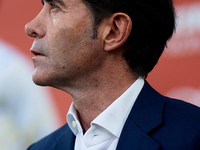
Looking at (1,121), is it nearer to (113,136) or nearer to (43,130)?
(43,130)

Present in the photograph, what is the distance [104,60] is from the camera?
4.93ft

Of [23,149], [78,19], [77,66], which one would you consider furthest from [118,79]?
[23,149]

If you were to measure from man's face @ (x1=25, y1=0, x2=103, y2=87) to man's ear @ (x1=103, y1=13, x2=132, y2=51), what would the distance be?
4 cm

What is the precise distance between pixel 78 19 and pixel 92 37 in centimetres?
10

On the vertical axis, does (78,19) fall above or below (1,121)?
above

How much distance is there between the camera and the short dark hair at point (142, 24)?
1.49 metres

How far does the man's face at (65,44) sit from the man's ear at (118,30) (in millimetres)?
44

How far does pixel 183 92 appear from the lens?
6.40 feet

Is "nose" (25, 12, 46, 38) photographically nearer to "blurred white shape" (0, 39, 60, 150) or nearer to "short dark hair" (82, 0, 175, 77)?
"short dark hair" (82, 0, 175, 77)

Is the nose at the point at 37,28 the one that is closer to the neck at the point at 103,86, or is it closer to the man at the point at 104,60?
the man at the point at 104,60

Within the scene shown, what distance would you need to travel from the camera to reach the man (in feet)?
4.72

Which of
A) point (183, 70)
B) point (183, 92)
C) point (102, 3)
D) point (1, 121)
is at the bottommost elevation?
point (1, 121)

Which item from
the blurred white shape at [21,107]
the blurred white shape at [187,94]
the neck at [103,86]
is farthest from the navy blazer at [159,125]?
the blurred white shape at [21,107]

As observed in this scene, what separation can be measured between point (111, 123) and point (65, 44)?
383 mm
